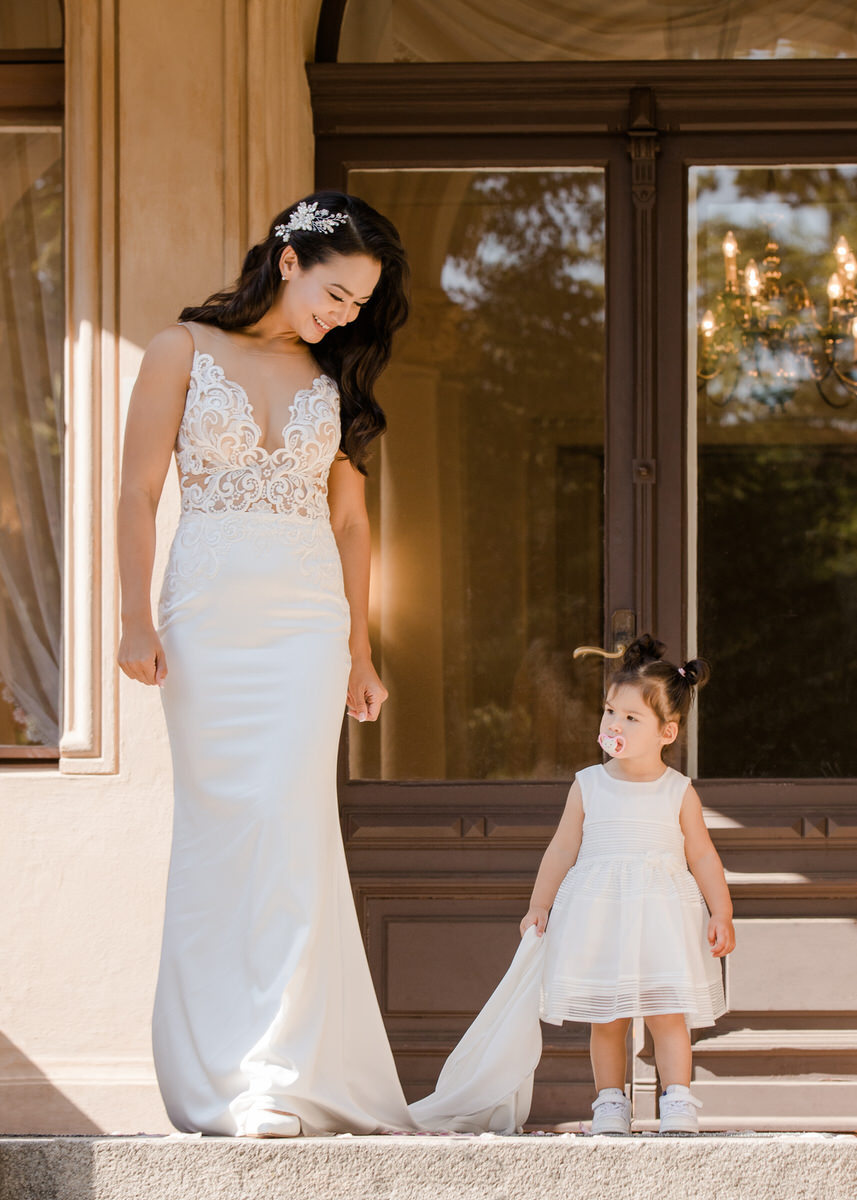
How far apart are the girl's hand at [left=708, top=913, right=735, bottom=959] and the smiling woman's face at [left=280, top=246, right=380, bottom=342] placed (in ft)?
5.34

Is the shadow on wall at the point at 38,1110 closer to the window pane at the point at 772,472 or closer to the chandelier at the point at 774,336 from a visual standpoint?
the window pane at the point at 772,472

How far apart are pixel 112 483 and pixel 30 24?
1.68 m

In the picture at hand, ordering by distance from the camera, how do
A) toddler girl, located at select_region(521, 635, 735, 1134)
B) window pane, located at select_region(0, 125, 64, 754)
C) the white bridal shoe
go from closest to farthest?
1. the white bridal shoe
2. toddler girl, located at select_region(521, 635, 735, 1134)
3. window pane, located at select_region(0, 125, 64, 754)

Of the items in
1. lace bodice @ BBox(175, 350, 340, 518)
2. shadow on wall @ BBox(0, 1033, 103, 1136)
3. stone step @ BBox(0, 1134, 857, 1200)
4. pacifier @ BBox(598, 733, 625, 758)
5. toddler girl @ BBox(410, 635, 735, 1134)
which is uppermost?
lace bodice @ BBox(175, 350, 340, 518)

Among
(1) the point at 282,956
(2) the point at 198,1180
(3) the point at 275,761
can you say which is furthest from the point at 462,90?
(2) the point at 198,1180

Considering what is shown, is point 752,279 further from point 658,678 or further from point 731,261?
→ point 658,678

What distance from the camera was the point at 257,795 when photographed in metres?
3.26

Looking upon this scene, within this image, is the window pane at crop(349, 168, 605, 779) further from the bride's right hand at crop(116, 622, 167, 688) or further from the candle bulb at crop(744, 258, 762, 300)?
the bride's right hand at crop(116, 622, 167, 688)

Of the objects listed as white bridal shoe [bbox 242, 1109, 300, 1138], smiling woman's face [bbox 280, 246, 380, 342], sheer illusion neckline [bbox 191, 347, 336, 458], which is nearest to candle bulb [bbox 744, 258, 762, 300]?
smiling woman's face [bbox 280, 246, 380, 342]

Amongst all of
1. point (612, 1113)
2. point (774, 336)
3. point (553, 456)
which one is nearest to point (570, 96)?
point (774, 336)

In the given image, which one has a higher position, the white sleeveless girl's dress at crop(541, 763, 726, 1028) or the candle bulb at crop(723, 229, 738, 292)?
the candle bulb at crop(723, 229, 738, 292)

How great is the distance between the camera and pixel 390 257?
3.48 m

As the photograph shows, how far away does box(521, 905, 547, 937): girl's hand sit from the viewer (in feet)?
11.8

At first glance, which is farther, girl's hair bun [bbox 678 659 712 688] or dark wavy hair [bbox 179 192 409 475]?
girl's hair bun [bbox 678 659 712 688]
